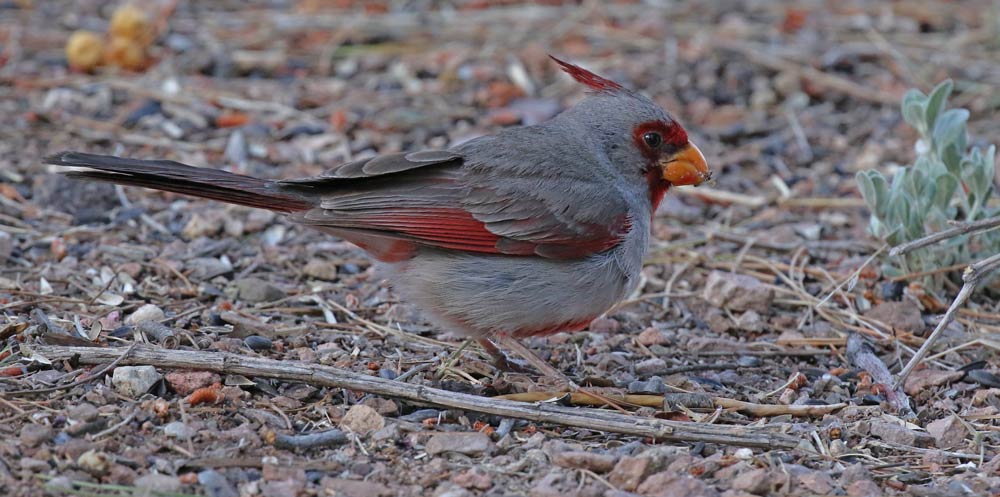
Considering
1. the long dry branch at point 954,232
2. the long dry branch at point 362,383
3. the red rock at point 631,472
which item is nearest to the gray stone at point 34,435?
the long dry branch at point 362,383

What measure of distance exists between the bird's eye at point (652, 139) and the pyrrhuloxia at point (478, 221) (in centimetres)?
24

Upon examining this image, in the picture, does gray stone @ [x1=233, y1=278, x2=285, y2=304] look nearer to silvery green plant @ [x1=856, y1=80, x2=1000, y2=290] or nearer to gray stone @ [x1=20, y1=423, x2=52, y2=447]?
gray stone @ [x1=20, y1=423, x2=52, y2=447]

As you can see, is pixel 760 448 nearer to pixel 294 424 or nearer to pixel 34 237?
pixel 294 424

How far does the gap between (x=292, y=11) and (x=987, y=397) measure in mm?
5589

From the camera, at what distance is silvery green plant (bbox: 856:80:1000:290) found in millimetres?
4844

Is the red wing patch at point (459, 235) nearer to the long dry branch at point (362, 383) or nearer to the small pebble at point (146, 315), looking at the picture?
the long dry branch at point (362, 383)

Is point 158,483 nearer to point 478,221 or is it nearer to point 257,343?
point 257,343

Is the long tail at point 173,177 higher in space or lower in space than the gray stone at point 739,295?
higher

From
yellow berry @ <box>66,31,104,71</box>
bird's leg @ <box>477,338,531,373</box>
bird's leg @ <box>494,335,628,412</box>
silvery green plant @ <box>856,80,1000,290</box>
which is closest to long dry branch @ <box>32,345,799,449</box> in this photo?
bird's leg @ <box>494,335,628,412</box>

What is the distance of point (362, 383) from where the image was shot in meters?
3.82

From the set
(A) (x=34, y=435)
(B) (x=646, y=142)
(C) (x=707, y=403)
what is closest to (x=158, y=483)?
(A) (x=34, y=435)

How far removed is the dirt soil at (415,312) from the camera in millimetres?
3488

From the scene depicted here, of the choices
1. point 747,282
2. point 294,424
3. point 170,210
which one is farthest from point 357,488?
point 170,210

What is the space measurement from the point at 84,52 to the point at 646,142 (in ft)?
13.1
